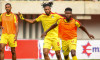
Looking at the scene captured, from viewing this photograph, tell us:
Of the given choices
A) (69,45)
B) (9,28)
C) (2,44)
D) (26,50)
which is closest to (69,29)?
(69,45)

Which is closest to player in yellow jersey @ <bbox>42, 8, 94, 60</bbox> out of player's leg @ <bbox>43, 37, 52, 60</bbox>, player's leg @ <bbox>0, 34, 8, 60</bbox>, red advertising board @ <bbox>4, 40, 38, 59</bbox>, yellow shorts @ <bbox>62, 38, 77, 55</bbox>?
yellow shorts @ <bbox>62, 38, 77, 55</bbox>

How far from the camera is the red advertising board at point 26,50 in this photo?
17761 millimetres

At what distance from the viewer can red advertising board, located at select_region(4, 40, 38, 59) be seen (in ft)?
58.3

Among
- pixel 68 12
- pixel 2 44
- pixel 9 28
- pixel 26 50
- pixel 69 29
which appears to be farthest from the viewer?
pixel 26 50

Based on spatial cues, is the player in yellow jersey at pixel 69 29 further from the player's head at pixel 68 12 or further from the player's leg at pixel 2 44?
the player's leg at pixel 2 44

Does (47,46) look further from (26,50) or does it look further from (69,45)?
(26,50)

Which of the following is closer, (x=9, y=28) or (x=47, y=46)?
(x=47, y=46)

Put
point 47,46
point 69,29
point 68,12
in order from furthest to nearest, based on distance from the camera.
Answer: point 47,46, point 69,29, point 68,12

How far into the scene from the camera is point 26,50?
17875mm

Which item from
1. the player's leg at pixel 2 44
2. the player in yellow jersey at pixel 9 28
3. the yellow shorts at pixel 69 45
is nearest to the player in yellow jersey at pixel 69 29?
the yellow shorts at pixel 69 45

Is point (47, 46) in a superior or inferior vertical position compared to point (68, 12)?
inferior

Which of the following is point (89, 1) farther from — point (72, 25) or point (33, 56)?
point (72, 25)

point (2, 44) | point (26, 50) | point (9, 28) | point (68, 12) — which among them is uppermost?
point (68, 12)

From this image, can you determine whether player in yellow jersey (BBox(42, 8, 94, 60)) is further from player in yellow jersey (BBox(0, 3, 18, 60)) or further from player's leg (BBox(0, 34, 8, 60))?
player's leg (BBox(0, 34, 8, 60))
